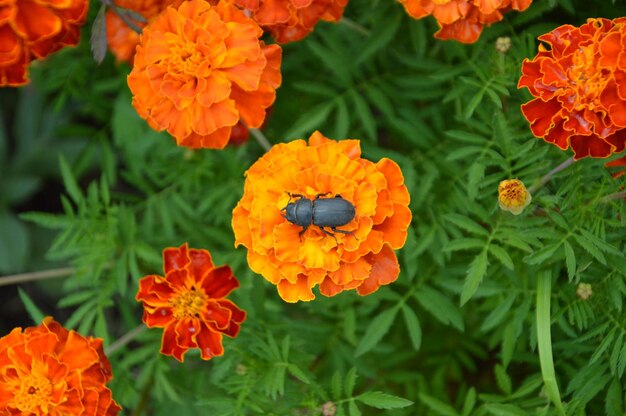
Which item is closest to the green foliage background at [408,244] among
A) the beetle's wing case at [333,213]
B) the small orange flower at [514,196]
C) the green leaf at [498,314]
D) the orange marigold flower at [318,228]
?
the green leaf at [498,314]

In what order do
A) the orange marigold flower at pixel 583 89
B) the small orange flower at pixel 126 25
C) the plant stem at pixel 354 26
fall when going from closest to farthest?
the orange marigold flower at pixel 583 89
the small orange flower at pixel 126 25
the plant stem at pixel 354 26

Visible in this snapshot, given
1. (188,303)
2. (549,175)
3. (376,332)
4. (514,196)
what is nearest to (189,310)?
(188,303)

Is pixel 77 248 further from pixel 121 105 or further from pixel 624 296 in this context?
pixel 624 296

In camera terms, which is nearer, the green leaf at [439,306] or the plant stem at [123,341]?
the green leaf at [439,306]

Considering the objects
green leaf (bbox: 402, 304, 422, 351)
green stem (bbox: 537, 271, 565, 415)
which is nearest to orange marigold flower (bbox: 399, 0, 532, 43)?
green stem (bbox: 537, 271, 565, 415)

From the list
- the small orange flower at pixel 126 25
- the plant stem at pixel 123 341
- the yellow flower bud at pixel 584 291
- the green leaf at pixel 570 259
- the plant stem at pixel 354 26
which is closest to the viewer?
the green leaf at pixel 570 259

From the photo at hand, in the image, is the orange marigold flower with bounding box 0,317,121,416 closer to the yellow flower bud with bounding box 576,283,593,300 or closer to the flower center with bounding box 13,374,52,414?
the flower center with bounding box 13,374,52,414

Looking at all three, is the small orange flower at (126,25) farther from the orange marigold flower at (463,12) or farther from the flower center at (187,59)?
the orange marigold flower at (463,12)
